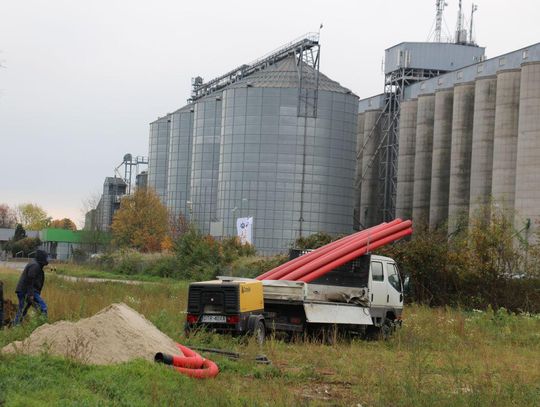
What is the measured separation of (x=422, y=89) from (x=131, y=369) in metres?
71.1

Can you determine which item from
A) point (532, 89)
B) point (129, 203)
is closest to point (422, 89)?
point (532, 89)

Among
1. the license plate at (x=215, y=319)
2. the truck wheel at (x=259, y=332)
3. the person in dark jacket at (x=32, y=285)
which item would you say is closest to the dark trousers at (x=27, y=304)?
the person in dark jacket at (x=32, y=285)

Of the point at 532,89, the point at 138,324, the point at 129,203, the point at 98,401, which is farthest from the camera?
the point at 129,203

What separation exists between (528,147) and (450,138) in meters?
14.0

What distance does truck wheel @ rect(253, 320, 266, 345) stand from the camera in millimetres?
16016

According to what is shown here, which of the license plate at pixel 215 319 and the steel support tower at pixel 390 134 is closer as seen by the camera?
the license plate at pixel 215 319

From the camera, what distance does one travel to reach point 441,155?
234ft

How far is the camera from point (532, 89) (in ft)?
191

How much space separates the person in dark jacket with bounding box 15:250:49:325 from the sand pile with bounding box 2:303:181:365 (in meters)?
5.14

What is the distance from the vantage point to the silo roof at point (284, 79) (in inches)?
3078

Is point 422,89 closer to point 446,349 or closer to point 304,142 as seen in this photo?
point 304,142

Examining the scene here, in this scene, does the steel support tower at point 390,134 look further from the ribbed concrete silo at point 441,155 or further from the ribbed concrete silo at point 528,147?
the ribbed concrete silo at point 528,147

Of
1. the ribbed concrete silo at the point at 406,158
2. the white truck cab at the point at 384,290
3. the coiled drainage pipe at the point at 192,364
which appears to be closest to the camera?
the coiled drainage pipe at the point at 192,364

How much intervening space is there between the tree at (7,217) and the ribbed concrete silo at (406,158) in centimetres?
10460
